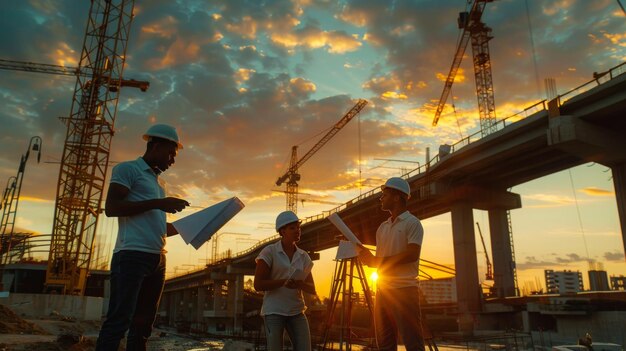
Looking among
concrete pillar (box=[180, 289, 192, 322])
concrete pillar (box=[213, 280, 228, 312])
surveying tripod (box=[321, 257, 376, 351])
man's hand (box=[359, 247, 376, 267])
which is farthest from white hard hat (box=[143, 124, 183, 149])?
concrete pillar (box=[180, 289, 192, 322])

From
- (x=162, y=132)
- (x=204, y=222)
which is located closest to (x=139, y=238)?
(x=204, y=222)

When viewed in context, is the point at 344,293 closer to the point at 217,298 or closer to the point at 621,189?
the point at 621,189

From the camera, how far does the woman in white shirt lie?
16.9ft

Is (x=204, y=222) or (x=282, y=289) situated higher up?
(x=204, y=222)

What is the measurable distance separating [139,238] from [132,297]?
1.65 feet

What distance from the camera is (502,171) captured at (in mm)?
36594

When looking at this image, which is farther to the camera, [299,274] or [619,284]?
[619,284]

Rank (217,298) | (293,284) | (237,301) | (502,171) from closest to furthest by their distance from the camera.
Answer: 1. (293,284)
2. (502,171)
3. (237,301)
4. (217,298)

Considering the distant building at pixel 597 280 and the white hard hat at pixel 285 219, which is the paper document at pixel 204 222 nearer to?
the white hard hat at pixel 285 219

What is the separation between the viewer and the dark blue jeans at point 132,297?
3635 millimetres

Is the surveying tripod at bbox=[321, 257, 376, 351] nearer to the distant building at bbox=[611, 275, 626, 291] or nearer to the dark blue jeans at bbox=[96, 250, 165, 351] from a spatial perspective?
the dark blue jeans at bbox=[96, 250, 165, 351]

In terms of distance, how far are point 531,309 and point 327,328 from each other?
25.7 m

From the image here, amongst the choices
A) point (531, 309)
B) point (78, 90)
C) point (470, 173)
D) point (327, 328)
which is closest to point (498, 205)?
point (470, 173)

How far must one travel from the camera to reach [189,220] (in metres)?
4.40
